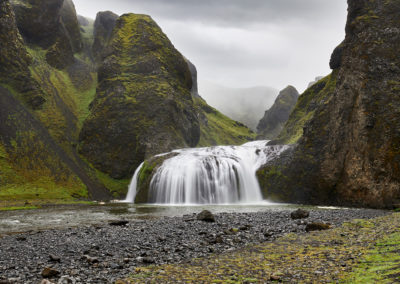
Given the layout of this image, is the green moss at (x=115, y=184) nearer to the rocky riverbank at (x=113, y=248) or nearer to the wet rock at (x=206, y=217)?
the wet rock at (x=206, y=217)

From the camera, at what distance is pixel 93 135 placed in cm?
6450

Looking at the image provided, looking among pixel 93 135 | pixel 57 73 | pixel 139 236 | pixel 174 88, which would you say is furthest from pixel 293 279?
pixel 57 73

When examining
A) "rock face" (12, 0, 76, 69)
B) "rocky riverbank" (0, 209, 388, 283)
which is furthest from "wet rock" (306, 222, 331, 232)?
"rock face" (12, 0, 76, 69)

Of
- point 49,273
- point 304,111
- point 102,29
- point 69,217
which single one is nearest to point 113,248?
point 49,273

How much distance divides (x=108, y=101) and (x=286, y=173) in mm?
48883

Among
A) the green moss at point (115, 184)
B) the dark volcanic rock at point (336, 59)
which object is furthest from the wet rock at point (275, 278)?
the dark volcanic rock at point (336, 59)

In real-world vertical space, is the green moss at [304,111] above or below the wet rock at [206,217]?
above

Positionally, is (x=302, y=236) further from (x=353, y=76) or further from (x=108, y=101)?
(x=108, y=101)

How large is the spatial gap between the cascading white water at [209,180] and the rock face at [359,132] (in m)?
3.31

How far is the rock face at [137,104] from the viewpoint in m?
62.1

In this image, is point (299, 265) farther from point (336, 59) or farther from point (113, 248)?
point (336, 59)

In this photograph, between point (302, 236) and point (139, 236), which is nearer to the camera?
point (302, 236)

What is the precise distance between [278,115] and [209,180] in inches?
5928

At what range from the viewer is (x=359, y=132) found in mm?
30453
